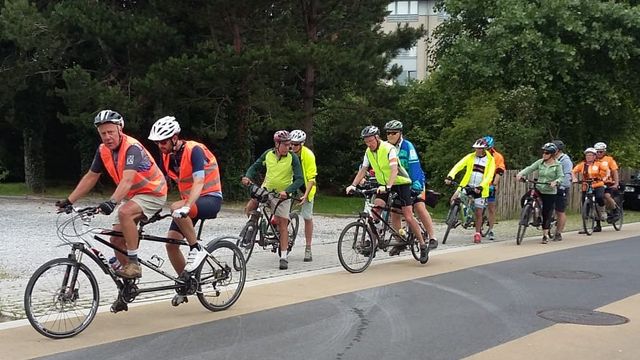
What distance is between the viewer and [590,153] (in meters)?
15.2

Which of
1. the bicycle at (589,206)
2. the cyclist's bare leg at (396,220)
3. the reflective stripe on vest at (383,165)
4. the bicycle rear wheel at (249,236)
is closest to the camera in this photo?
the bicycle rear wheel at (249,236)

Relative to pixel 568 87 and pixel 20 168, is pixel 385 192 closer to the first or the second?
pixel 568 87

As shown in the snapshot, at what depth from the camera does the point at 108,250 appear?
6602 millimetres

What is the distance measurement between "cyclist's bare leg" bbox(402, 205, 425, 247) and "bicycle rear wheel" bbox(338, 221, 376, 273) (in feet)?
2.11

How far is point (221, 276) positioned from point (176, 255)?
50 centimetres

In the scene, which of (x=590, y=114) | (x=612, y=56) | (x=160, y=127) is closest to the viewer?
(x=160, y=127)

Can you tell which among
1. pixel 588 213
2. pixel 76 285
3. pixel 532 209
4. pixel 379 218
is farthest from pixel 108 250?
pixel 588 213

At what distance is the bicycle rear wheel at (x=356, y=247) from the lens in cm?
925

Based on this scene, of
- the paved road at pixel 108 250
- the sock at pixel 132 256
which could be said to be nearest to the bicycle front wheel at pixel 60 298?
the sock at pixel 132 256

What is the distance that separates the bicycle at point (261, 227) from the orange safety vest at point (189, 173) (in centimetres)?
233

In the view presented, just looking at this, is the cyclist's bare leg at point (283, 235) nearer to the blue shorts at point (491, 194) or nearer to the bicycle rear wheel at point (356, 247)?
the bicycle rear wheel at point (356, 247)

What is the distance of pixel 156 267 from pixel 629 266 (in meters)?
7.05

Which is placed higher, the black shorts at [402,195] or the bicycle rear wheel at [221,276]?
the black shorts at [402,195]

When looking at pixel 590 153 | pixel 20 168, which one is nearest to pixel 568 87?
pixel 590 153
